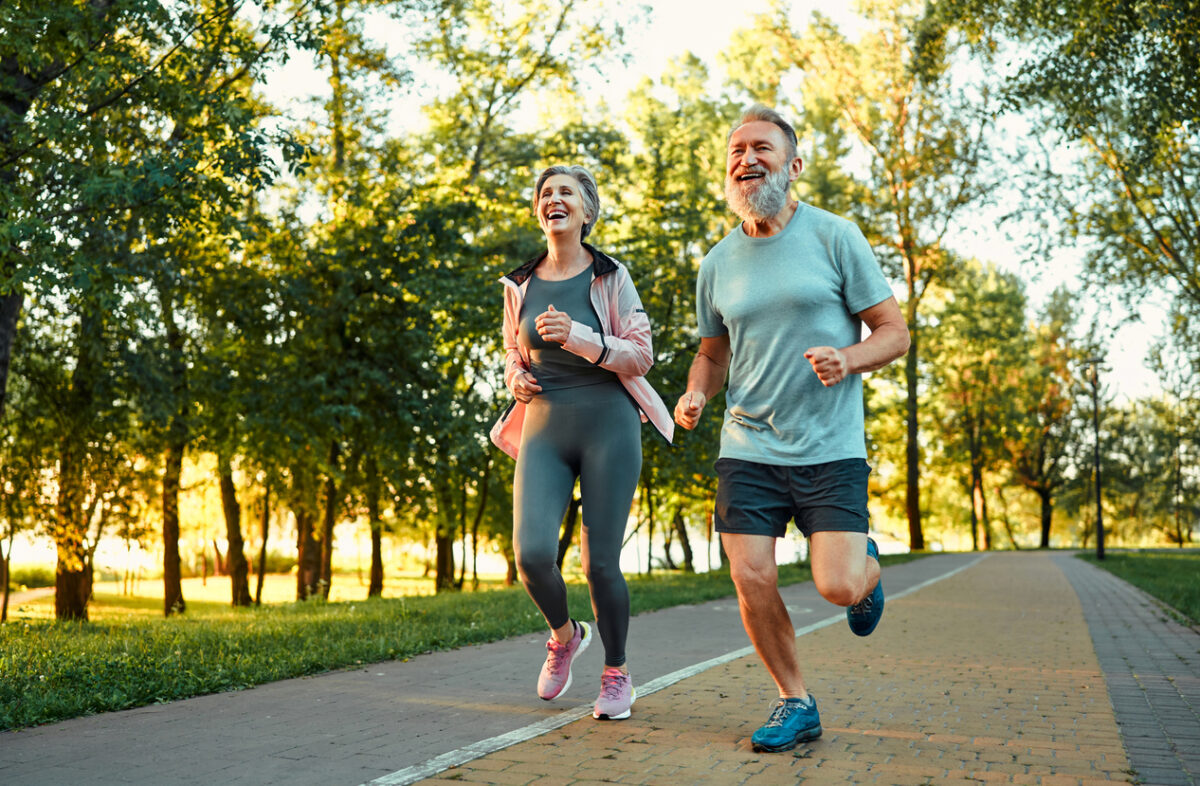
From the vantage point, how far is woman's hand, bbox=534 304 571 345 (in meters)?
4.52

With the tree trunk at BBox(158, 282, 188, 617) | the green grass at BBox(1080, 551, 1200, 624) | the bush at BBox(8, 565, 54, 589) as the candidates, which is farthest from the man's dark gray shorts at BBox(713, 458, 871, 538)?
the bush at BBox(8, 565, 54, 589)

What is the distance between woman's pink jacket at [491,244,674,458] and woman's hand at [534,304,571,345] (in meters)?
0.05

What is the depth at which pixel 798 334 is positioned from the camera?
13.7 ft

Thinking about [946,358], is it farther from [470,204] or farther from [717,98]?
[470,204]

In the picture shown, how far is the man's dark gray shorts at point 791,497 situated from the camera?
13.1 ft

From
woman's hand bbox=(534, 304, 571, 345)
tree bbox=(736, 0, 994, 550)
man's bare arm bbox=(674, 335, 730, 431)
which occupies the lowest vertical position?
man's bare arm bbox=(674, 335, 730, 431)

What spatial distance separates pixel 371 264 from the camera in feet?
59.8

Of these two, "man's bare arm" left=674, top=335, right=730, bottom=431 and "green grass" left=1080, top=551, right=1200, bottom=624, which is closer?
"man's bare arm" left=674, top=335, right=730, bottom=431

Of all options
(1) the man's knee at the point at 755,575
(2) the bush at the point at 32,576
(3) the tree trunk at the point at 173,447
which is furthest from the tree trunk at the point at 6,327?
(2) the bush at the point at 32,576

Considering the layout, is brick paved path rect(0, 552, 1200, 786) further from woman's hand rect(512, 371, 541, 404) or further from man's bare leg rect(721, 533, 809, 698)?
woman's hand rect(512, 371, 541, 404)

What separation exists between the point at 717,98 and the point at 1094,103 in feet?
63.2

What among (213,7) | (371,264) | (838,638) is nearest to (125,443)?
(371,264)

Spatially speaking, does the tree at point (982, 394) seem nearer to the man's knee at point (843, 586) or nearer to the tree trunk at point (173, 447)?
the tree trunk at point (173, 447)

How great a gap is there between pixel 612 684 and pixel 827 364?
1.91m
